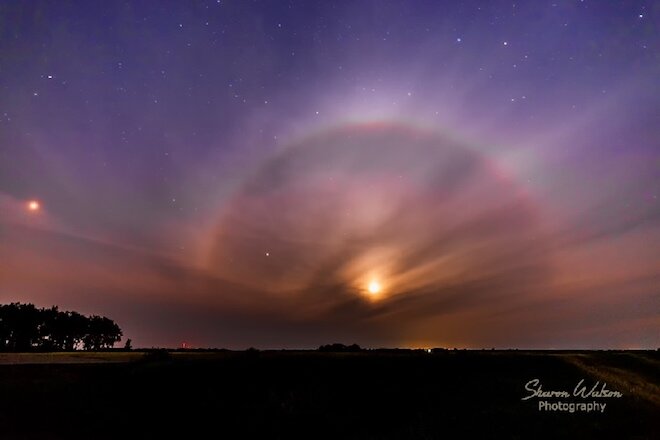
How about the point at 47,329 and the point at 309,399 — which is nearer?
the point at 309,399

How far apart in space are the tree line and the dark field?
273 feet

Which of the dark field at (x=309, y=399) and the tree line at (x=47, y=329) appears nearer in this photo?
the dark field at (x=309, y=399)

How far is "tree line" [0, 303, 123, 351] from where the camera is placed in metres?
109

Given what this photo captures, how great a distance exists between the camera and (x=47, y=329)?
11350 cm

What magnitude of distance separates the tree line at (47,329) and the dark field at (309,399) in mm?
83070

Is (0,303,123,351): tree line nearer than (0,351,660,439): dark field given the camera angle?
No

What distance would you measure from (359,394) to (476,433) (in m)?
7.43

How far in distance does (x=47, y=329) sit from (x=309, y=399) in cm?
10435

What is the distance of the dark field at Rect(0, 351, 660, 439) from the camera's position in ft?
89.2

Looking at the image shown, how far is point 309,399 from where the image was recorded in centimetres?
3061

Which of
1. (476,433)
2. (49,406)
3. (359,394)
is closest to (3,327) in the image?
(49,406)

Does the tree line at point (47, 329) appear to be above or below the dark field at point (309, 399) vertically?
above

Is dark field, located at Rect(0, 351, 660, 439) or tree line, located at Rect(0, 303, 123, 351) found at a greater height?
tree line, located at Rect(0, 303, 123, 351)

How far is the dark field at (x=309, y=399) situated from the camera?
1070 inches
